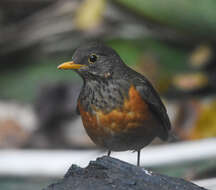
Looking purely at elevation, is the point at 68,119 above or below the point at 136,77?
above

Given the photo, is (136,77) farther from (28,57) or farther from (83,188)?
(28,57)

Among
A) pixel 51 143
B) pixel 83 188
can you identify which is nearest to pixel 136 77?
pixel 83 188

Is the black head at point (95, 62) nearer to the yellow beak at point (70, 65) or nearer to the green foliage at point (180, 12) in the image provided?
the yellow beak at point (70, 65)

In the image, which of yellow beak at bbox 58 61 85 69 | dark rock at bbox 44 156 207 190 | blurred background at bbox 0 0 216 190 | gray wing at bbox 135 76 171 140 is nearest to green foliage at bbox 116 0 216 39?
blurred background at bbox 0 0 216 190

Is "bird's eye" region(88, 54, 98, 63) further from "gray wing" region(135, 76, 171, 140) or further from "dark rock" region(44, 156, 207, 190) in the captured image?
"dark rock" region(44, 156, 207, 190)

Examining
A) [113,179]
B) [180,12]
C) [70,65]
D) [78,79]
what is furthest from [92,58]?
[78,79]

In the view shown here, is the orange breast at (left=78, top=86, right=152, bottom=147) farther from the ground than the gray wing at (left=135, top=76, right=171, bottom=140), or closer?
closer

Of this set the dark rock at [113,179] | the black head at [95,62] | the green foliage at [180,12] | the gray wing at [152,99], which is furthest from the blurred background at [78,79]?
the dark rock at [113,179]
